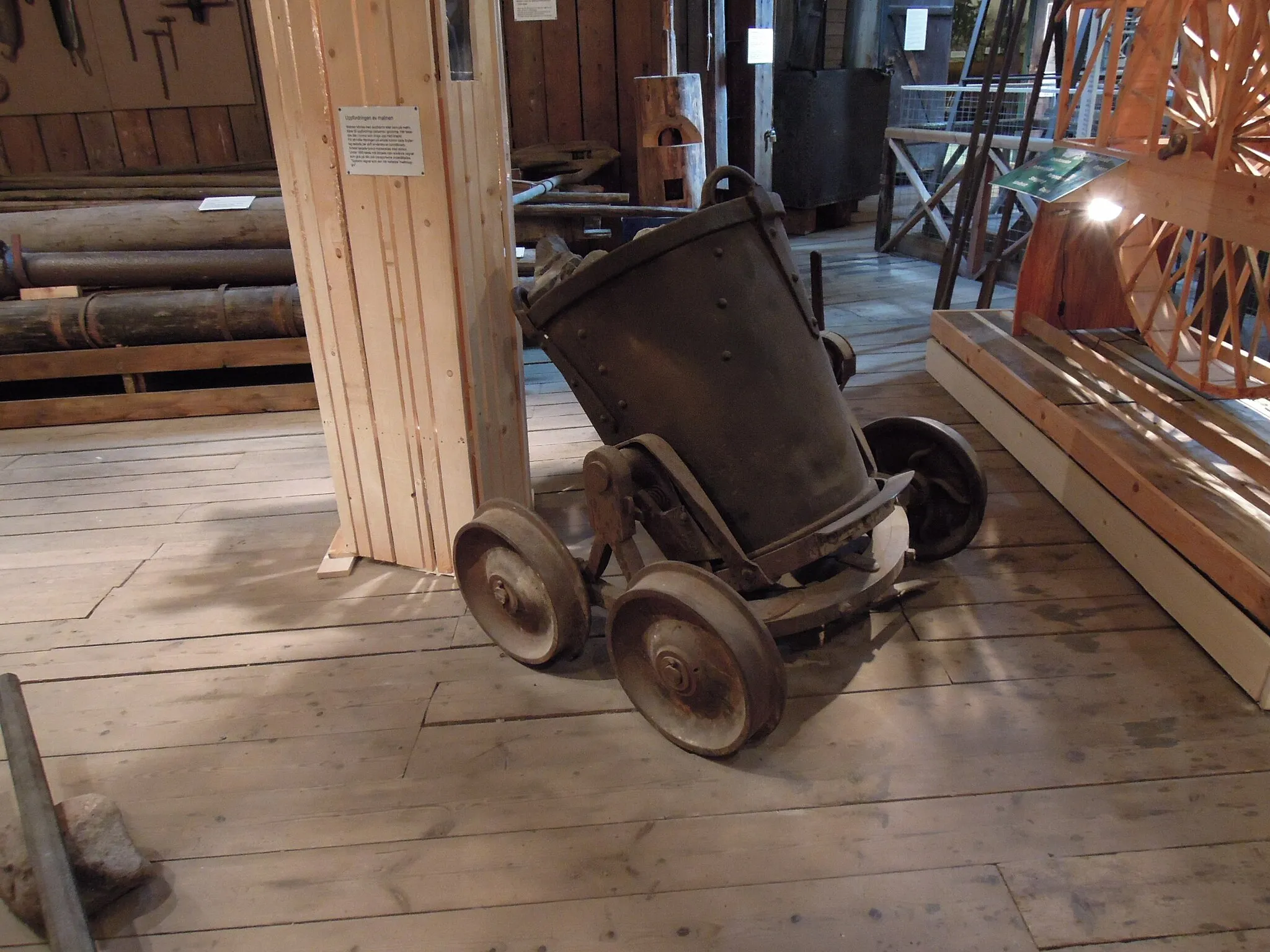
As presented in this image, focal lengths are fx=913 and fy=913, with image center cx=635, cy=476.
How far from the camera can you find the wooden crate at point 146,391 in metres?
3.79

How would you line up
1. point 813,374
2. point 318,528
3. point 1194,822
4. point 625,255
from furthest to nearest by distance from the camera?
point 318,528, point 813,374, point 625,255, point 1194,822

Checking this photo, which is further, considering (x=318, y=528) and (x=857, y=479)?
(x=318, y=528)

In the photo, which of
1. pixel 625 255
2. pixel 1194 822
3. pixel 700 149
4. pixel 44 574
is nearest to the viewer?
pixel 1194 822

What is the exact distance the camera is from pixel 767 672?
5.54ft

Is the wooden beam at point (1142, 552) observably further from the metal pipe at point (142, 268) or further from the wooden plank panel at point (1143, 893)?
the metal pipe at point (142, 268)

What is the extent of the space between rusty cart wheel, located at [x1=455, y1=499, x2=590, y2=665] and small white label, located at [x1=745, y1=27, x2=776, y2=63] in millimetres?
5080

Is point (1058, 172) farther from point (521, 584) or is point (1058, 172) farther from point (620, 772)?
point (620, 772)

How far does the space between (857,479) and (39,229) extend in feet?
13.0

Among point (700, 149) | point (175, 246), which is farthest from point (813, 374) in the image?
point (175, 246)

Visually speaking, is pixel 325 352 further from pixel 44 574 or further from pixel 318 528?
pixel 44 574

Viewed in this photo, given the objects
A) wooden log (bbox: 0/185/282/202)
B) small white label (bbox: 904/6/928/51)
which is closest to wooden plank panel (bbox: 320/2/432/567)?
wooden log (bbox: 0/185/282/202)

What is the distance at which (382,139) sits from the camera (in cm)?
209

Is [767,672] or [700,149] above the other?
[700,149]

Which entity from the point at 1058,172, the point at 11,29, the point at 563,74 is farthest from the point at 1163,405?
the point at 11,29
